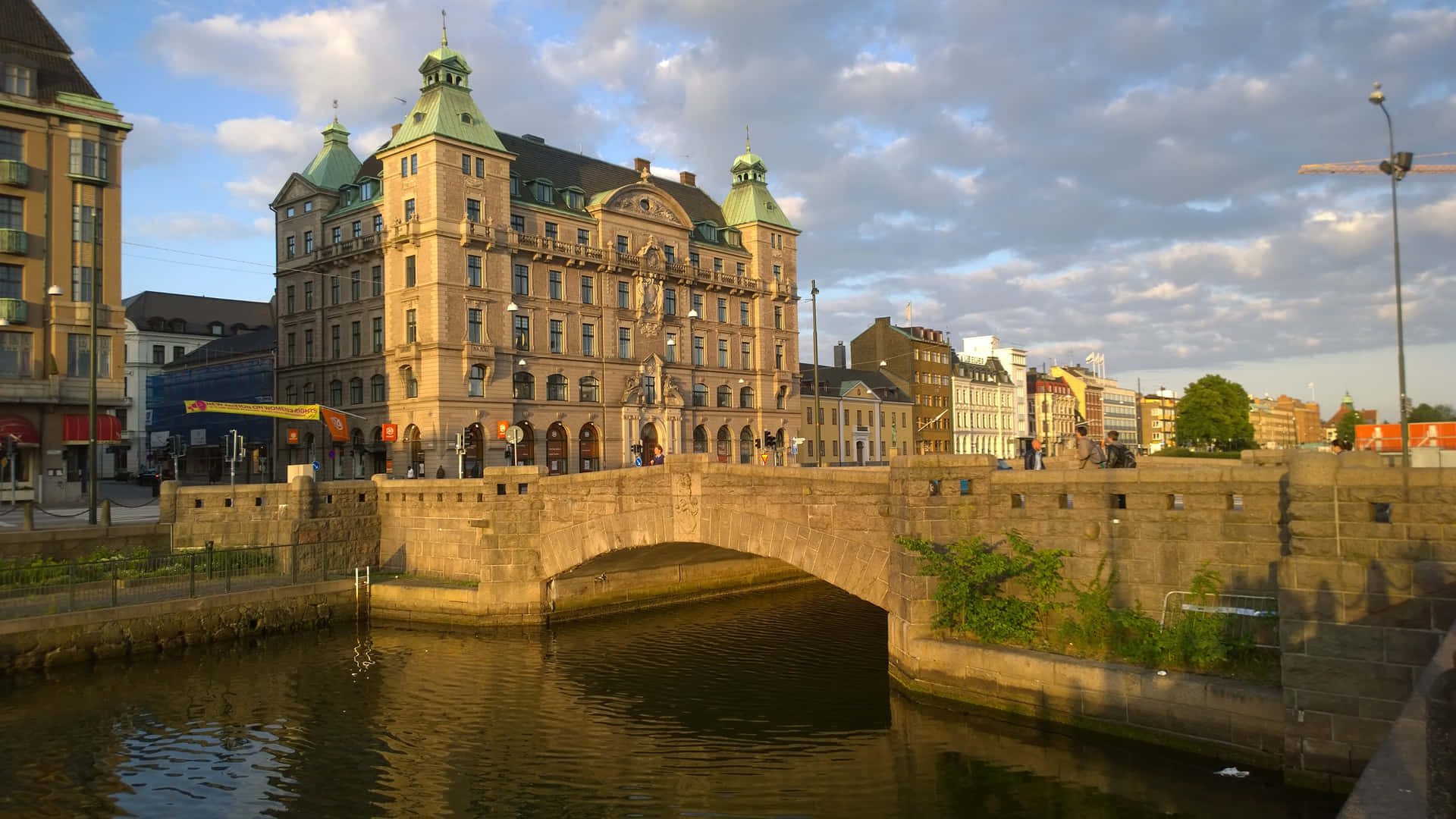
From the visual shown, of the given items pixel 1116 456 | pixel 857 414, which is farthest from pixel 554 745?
pixel 857 414

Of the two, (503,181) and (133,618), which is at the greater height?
(503,181)

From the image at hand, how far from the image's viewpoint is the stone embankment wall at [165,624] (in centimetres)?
2358

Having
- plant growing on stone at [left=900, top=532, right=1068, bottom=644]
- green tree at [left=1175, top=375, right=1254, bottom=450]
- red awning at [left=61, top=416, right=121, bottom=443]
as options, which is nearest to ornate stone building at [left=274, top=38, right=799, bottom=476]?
red awning at [left=61, top=416, right=121, bottom=443]

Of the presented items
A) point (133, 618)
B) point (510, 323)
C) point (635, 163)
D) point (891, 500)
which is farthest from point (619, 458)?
point (891, 500)

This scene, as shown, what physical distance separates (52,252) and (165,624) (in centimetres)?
2670

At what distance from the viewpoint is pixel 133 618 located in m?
25.4

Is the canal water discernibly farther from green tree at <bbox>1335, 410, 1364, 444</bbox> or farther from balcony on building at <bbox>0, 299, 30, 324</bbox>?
green tree at <bbox>1335, 410, 1364, 444</bbox>

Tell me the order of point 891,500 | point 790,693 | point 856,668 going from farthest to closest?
1. point 856,668
2. point 790,693
3. point 891,500

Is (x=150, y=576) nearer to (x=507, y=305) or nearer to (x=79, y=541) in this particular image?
(x=79, y=541)

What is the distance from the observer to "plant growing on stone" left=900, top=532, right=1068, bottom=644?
58.3 feet

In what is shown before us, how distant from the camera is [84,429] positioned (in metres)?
45.4

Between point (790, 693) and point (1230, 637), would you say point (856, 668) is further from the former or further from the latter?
point (1230, 637)

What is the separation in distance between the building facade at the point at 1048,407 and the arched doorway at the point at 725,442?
72.3m

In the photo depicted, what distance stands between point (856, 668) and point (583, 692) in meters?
6.63
